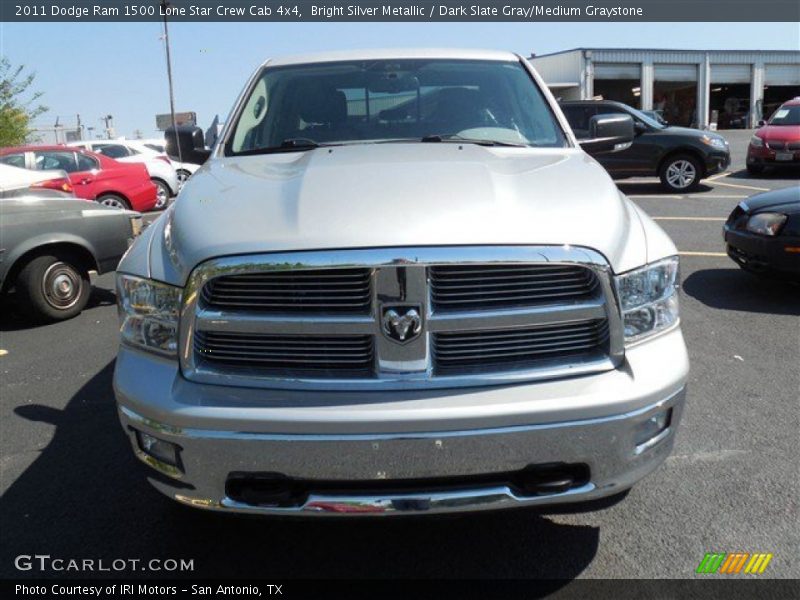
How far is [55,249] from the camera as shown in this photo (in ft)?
19.4

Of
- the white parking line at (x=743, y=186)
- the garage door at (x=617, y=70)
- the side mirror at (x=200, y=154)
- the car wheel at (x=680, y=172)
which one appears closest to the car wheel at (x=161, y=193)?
the car wheel at (x=680, y=172)

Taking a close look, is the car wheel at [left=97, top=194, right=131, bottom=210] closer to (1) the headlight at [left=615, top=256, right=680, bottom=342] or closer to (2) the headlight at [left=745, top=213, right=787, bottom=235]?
(2) the headlight at [left=745, top=213, right=787, bottom=235]

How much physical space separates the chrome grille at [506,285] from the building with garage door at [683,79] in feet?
139

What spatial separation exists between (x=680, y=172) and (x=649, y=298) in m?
11.9

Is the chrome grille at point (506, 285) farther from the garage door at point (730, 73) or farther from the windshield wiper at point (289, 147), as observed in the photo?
the garage door at point (730, 73)

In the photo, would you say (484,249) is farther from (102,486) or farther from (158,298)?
(102,486)

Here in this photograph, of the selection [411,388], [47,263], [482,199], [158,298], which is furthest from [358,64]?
[47,263]

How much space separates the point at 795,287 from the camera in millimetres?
6246

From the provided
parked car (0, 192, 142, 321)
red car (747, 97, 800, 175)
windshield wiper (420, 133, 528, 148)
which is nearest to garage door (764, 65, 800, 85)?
red car (747, 97, 800, 175)

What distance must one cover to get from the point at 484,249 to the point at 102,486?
2148 millimetres

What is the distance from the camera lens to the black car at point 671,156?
12.9m

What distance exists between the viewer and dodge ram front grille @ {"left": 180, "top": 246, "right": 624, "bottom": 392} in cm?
206

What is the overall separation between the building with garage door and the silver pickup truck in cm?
4232

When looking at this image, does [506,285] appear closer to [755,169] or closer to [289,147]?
[289,147]
